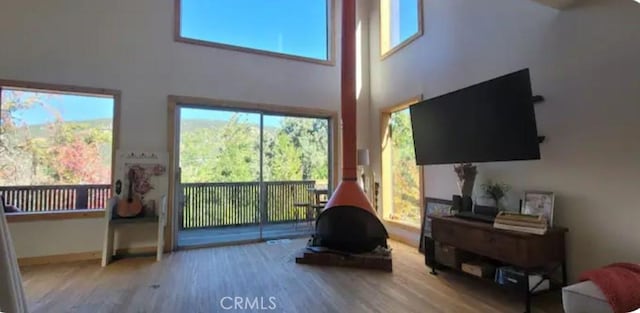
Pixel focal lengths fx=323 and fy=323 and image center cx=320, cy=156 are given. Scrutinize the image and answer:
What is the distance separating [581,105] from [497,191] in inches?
39.2

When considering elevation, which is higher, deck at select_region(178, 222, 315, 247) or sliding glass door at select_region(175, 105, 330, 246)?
sliding glass door at select_region(175, 105, 330, 246)

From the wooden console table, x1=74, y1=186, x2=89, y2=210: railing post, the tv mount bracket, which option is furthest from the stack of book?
x1=74, y1=186, x2=89, y2=210: railing post

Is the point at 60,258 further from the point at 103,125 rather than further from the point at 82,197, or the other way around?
the point at 103,125

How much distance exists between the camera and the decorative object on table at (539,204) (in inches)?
107

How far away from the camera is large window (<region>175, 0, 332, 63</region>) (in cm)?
470

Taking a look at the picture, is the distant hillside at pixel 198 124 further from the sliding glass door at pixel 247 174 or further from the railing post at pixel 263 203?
the railing post at pixel 263 203

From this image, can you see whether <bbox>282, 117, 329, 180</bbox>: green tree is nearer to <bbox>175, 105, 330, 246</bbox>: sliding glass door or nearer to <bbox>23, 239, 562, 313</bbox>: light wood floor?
<bbox>175, 105, 330, 246</bbox>: sliding glass door

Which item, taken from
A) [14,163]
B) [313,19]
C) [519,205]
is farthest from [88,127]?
[519,205]

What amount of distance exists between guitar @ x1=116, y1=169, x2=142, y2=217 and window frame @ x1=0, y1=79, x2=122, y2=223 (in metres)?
0.22

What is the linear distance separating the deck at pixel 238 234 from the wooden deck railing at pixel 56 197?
114 centimetres

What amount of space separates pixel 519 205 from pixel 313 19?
420 centimetres

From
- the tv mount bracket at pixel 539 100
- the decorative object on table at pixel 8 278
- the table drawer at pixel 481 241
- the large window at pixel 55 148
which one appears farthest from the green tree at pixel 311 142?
the decorative object on table at pixel 8 278

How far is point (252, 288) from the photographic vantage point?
295 cm

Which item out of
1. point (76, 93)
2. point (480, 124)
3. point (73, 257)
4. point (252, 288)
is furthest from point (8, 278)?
point (76, 93)
